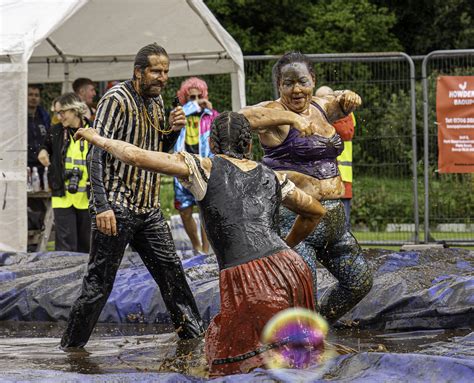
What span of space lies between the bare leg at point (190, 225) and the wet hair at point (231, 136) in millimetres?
6578

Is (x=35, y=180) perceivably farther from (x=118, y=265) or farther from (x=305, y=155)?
(x=305, y=155)

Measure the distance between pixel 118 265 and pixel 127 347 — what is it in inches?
31.1

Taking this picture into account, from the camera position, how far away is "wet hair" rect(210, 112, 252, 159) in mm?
5480

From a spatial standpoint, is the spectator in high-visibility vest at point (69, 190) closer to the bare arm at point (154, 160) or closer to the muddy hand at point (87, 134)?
the muddy hand at point (87, 134)

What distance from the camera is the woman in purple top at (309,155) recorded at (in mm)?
6613

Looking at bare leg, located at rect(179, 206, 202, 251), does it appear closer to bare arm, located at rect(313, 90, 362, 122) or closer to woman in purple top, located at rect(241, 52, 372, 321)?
bare arm, located at rect(313, 90, 362, 122)

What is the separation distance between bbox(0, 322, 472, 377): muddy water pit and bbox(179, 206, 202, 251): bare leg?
3490mm

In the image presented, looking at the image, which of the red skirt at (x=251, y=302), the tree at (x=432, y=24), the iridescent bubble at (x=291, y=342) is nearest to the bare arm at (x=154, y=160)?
the red skirt at (x=251, y=302)

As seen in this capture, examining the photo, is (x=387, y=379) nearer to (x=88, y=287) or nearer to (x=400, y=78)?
(x=88, y=287)

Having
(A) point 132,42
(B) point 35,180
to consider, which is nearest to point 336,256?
(B) point 35,180

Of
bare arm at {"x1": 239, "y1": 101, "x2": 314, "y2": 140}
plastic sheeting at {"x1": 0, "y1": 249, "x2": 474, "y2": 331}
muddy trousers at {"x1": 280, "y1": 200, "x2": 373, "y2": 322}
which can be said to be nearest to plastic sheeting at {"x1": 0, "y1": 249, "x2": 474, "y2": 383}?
plastic sheeting at {"x1": 0, "y1": 249, "x2": 474, "y2": 331}

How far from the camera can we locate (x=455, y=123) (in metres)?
12.9

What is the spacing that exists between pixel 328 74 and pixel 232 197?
27.9 ft

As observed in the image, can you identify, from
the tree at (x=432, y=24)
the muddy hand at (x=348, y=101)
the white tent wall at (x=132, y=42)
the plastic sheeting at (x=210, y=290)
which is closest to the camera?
the muddy hand at (x=348, y=101)
